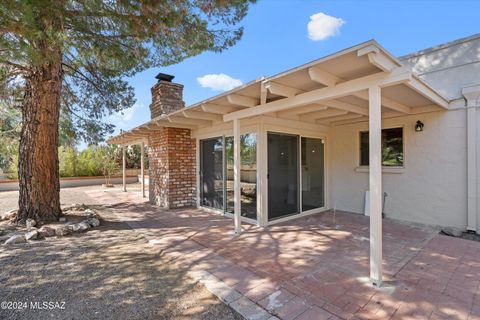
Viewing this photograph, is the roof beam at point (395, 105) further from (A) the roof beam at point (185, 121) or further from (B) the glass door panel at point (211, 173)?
(A) the roof beam at point (185, 121)

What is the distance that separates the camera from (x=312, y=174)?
6.50 metres

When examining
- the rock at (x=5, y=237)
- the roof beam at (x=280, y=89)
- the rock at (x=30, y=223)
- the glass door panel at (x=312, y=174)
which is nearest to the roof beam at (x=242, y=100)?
the roof beam at (x=280, y=89)

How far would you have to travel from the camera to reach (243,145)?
579 centimetres

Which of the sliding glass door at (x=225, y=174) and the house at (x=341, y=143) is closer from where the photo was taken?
the house at (x=341, y=143)

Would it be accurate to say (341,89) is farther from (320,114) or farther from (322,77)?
(320,114)

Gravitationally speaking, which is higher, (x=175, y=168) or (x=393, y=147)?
(x=393, y=147)

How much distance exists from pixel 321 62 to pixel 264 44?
25.6ft

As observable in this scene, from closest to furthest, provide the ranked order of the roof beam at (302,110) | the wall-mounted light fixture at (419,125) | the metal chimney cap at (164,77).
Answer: the roof beam at (302,110) → the wall-mounted light fixture at (419,125) → the metal chimney cap at (164,77)

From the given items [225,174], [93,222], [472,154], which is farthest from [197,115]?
[472,154]

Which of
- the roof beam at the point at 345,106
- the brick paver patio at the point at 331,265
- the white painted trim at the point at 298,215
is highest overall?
the roof beam at the point at 345,106

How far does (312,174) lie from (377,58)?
425 centimetres

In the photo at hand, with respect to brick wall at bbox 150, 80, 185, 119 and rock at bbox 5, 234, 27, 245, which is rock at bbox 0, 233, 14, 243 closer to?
rock at bbox 5, 234, 27, 245

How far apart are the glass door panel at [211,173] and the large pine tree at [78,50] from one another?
245cm

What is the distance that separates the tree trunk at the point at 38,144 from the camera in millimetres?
5484
